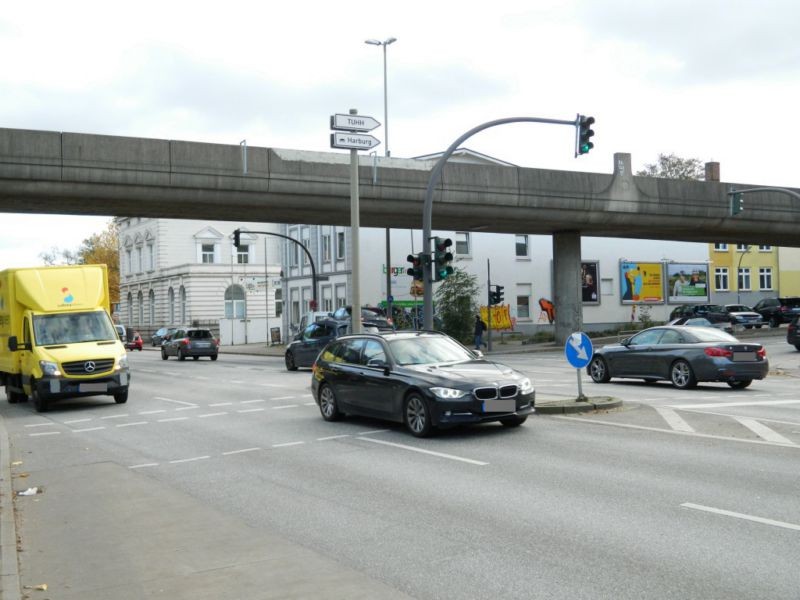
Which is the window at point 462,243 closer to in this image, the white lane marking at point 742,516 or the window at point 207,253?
the window at point 207,253

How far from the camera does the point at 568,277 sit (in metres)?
45.0

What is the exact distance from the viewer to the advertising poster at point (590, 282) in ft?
214

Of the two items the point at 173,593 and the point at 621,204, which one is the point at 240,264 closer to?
the point at 621,204

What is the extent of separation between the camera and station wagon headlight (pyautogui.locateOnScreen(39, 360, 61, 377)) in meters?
17.8

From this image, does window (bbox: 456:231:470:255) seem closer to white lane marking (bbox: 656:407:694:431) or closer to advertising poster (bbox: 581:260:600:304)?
advertising poster (bbox: 581:260:600:304)

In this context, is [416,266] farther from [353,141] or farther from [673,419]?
[673,419]

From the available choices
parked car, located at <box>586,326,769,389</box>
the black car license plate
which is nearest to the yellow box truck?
the black car license plate

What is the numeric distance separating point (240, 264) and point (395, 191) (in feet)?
147

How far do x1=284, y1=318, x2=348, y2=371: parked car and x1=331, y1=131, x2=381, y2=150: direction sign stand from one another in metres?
11.0

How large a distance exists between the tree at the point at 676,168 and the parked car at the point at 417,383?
7106cm

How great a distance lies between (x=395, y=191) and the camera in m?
35.1

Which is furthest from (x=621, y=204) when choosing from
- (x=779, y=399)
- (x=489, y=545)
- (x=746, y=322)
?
(x=489, y=545)

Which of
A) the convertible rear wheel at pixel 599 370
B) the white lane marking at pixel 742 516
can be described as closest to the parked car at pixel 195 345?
the convertible rear wheel at pixel 599 370

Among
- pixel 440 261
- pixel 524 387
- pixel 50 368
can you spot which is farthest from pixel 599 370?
pixel 50 368
